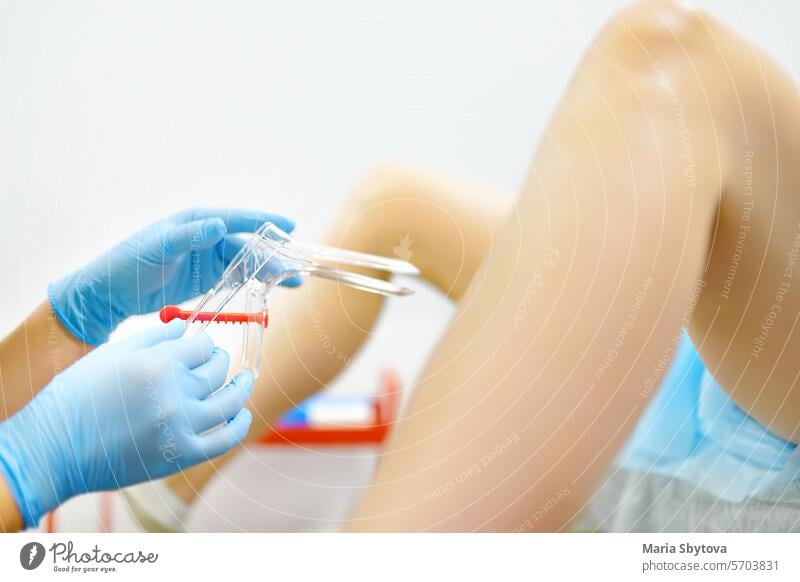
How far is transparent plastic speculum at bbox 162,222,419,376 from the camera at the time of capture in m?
0.48

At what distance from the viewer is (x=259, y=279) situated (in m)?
0.50

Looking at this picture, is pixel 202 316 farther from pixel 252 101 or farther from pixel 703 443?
pixel 703 443

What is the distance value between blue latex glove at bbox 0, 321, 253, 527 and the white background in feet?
0.49

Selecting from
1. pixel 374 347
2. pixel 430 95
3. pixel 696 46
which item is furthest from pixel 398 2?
pixel 374 347

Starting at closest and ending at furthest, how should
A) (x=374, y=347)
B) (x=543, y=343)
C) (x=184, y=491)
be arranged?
(x=543, y=343)
(x=184, y=491)
(x=374, y=347)

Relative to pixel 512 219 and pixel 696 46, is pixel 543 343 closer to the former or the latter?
pixel 512 219

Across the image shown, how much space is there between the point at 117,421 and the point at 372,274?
8.7 inches

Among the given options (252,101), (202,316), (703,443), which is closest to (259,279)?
(202,316)

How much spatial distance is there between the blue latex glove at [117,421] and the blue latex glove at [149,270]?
99mm

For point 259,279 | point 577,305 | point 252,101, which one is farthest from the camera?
point 252,101

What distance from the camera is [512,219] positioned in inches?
15.9

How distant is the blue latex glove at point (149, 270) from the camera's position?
0.52 metres

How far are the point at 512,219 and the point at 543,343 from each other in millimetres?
73

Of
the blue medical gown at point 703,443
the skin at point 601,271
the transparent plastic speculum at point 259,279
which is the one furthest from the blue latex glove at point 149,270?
the blue medical gown at point 703,443
